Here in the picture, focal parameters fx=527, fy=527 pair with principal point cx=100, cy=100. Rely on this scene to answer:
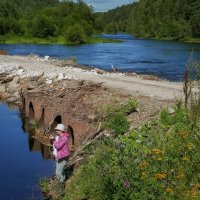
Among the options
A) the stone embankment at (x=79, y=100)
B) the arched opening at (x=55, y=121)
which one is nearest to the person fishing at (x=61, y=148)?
the stone embankment at (x=79, y=100)

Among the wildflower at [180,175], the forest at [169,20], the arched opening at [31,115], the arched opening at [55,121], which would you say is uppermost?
the wildflower at [180,175]

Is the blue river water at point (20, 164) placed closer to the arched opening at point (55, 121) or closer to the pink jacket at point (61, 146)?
the arched opening at point (55, 121)

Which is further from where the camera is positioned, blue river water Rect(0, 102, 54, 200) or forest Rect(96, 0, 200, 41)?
forest Rect(96, 0, 200, 41)

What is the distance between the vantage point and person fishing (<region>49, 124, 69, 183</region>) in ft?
40.6

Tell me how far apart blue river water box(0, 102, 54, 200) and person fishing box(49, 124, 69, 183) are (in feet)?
3.04

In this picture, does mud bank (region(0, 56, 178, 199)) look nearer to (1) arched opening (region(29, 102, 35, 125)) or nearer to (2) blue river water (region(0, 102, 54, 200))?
(1) arched opening (region(29, 102, 35, 125))

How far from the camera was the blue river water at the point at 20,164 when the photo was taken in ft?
45.6

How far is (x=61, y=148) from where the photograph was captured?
41.0ft

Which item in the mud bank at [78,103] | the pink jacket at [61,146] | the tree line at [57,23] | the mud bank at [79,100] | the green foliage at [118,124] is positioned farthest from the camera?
the tree line at [57,23]

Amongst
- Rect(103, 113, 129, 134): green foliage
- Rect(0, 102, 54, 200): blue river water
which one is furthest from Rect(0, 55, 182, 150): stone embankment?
Rect(0, 102, 54, 200): blue river water

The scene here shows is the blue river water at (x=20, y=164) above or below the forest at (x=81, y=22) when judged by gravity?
above

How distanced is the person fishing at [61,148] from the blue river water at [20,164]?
928mm

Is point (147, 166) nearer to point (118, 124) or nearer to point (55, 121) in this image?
point (118, 124)

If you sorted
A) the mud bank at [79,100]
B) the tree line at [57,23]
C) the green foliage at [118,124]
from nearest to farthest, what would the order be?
the green foliage at [118,124] → the mud bank at [79,100] → the tree line at [57,23]
